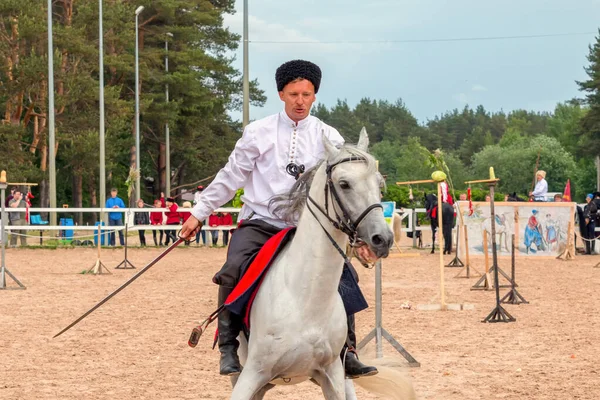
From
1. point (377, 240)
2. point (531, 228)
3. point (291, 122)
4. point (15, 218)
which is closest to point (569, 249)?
point (531, 228)

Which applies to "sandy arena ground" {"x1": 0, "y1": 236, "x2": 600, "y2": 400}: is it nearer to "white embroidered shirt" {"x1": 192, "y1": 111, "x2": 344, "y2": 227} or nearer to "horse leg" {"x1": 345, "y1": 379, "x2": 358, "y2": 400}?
"horse leg" {"x1": 345, "y1": 379, "x2": 358, "y2": 400}

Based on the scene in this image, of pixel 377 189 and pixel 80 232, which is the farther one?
pixel 80 232

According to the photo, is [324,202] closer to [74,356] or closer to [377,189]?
[377,189]

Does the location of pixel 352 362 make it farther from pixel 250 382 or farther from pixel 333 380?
pixel 250 382

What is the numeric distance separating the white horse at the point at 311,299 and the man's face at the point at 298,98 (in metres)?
0.58

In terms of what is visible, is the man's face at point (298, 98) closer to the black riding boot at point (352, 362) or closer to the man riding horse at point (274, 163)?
the man riding horse at point (274, 163)

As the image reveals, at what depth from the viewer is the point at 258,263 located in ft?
17.9

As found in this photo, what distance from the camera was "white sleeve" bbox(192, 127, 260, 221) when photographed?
580 centimetres

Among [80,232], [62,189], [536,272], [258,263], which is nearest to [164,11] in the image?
[62,189]

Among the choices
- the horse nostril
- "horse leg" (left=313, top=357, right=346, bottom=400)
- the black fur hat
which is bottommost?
"horse leg" (left=313, top=357, right=346, bottom=400)

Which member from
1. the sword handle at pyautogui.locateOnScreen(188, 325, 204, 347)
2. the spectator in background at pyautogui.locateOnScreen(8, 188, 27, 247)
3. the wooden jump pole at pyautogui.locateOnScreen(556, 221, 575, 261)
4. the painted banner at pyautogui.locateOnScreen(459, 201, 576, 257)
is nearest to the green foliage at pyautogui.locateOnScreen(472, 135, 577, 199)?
the spectator in background at pyautogui.locateOnScreen(8, 188, 27, 247)

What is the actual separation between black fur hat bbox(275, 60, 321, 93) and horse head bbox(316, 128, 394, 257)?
814mm

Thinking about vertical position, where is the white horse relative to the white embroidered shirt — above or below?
below

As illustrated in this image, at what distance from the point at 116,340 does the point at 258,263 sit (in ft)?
22.4
